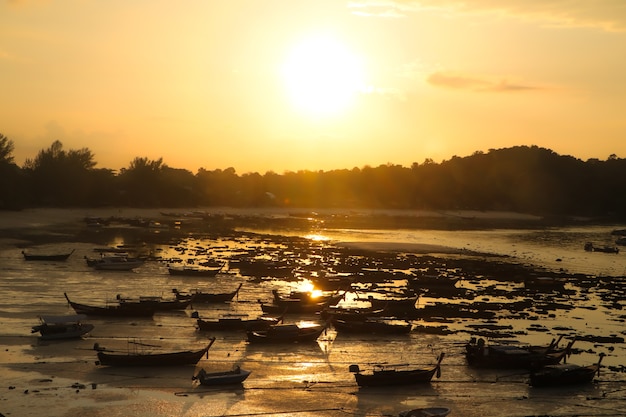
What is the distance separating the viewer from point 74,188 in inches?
5630

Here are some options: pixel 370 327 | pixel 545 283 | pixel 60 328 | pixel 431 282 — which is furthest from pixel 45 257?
pixel 545 283

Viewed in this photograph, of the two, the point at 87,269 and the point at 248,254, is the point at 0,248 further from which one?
the point at 248,254

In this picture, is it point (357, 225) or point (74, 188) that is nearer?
point (74, 188)

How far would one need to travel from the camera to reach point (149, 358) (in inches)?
1303

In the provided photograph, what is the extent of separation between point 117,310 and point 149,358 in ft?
37.7

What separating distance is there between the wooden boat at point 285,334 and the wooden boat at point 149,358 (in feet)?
16.9

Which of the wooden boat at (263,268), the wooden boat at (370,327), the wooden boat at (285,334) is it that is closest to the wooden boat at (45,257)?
the wooden boat at (263,268)

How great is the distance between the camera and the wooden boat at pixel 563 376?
32.8 metres

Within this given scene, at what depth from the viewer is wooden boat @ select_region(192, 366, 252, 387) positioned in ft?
100

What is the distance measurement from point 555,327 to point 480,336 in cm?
668

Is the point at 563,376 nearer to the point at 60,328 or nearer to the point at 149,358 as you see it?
the point at 149,358

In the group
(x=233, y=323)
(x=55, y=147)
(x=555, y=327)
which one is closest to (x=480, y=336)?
(x=555, y=327)

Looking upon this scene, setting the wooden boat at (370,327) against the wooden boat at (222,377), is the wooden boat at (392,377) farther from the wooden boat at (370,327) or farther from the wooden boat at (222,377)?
the wooden boat at (370,327)

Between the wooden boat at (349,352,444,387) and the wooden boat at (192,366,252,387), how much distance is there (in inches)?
198
